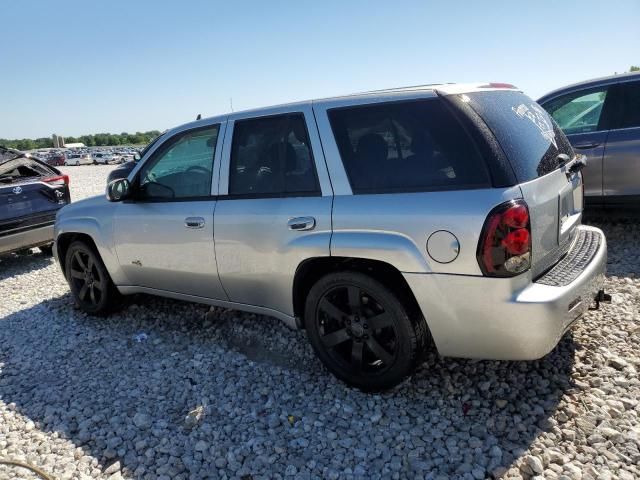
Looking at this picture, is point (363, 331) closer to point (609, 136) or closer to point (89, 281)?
point (89, 281)

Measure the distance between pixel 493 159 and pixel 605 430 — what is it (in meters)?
1.52

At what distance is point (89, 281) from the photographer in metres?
4.80

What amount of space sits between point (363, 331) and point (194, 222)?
4.99 ft

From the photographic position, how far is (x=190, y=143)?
3896 mm

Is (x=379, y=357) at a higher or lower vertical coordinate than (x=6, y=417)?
higher

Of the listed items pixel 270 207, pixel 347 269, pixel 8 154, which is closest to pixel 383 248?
pixel 347 269

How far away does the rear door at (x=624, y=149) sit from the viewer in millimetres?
5258

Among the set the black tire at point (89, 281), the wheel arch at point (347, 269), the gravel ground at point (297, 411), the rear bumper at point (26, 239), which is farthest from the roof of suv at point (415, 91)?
the rear bumper at point (26, 239)

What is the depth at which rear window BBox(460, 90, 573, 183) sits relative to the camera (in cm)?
263

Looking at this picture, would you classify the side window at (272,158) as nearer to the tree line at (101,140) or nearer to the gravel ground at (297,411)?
the gravel ground at (297,411)

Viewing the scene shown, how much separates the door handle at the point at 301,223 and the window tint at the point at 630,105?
420cm

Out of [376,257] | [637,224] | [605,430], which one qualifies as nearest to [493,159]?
[376,257]

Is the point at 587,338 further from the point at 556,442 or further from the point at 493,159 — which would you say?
the point at 493,159

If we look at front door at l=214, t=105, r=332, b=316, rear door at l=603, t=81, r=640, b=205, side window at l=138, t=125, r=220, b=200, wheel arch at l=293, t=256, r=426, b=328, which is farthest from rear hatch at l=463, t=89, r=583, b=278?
rear door at l=603, t=81, r=640, b=205
